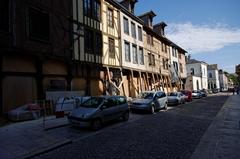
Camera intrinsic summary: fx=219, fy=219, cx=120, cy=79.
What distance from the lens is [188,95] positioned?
27.8 metres

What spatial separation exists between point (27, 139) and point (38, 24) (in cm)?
782

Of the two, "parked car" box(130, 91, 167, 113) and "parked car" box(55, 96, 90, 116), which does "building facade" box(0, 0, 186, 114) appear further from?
"parked car" box(130, 91, 167, 113)

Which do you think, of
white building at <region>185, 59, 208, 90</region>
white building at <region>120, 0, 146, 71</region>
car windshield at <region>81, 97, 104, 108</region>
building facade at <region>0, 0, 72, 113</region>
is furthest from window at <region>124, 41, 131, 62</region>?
white building at <region>185, 59, 208, 90</region>

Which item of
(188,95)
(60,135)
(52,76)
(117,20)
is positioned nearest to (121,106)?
(60,135)

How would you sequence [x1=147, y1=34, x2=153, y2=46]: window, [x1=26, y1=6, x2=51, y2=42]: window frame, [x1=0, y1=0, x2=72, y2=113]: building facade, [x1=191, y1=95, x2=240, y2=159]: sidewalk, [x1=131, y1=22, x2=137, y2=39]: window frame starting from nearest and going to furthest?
1. [x1=191, y1=95, x2=240, y2=159]: sidewalk
2. [x1=0, y1=0, x2=72, y2=113]: building facade
3. [x1=26, y1=6, x2=51, y2=42]: window frame
4. [x1=131, y1=22, x2=137, y2=39]: window frame
5. [x1=147, y1=34, x2=153, y2=46]: window

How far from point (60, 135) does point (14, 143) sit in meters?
1.84

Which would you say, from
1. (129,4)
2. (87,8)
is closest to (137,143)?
(87,8)

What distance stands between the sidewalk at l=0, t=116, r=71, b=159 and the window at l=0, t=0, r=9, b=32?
5073mm

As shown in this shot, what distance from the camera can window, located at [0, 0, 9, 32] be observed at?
11.4 meters

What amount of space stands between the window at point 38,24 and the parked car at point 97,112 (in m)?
5.38

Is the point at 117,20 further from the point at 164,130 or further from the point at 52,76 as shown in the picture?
the point at 164,130

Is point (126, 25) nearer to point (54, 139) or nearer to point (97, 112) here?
point (97, 112)

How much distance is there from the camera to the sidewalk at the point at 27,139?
6784mm

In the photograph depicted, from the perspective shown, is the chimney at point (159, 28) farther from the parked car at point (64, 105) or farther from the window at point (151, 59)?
the parked car at point (64, 105)
